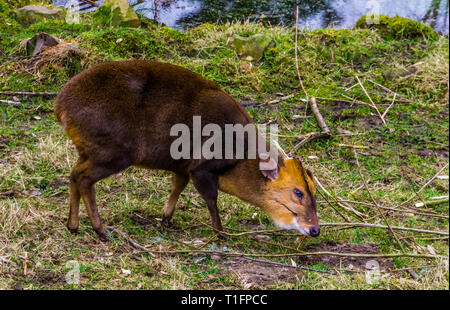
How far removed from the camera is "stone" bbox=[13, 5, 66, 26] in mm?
9297

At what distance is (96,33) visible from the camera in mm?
8562

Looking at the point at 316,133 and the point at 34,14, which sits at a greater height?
the point at 34,14

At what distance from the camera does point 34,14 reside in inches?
370

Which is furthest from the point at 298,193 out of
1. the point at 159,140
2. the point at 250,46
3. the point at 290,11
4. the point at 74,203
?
the point at 290,11

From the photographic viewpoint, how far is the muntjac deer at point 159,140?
4621mm

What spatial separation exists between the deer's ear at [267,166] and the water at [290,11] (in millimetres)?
5621

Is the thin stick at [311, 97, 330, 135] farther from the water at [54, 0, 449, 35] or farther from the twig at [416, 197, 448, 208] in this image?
the water at [54, 0, 449, 35]

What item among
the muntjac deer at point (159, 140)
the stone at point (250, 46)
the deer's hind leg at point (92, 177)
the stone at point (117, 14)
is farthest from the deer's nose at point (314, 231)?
the stone at point (117, 14)

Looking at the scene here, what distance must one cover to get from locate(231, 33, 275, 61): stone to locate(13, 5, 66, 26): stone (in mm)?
3207

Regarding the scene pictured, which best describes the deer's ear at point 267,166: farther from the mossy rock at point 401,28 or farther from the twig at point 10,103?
the mossy rock at point 401,28

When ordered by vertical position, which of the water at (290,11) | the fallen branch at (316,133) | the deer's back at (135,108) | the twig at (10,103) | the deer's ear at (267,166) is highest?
the deer's back at (135,108)

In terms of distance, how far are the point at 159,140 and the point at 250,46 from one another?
4257mm

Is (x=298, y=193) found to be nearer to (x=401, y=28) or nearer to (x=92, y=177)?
(x=92, y=177)
